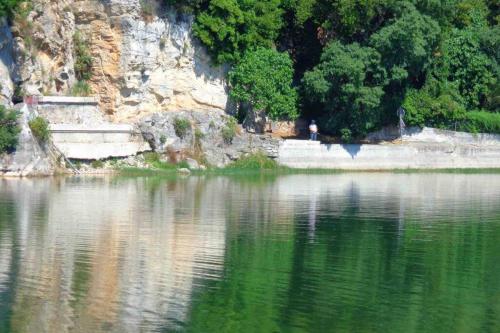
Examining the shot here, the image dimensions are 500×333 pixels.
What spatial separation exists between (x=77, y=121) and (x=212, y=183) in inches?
261

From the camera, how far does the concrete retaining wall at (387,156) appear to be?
47781 mm

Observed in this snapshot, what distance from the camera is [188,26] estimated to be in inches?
1869

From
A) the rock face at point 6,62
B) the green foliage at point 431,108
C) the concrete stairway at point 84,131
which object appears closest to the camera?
the rock face at point 6,62

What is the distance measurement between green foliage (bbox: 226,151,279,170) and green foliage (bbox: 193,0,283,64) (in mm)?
4140

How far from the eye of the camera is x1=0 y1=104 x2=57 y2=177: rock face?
39.4 meters

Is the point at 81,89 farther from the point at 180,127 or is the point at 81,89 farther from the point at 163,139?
the point at 180,127

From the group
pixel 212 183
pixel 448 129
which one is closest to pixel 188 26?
pixel 212 183

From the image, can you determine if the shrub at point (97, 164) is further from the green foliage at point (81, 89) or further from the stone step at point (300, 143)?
the stone step at point (300, 143)

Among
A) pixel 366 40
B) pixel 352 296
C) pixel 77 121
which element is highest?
pixel 366 40

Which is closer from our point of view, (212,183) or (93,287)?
(93,287)

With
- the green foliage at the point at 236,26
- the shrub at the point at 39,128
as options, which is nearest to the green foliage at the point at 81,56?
the green foliage at the point at 236,26

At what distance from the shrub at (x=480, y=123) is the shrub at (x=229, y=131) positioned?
464 inches

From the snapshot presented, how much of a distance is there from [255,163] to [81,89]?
7396mm

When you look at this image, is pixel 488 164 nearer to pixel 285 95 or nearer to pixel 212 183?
pixel 285 95
